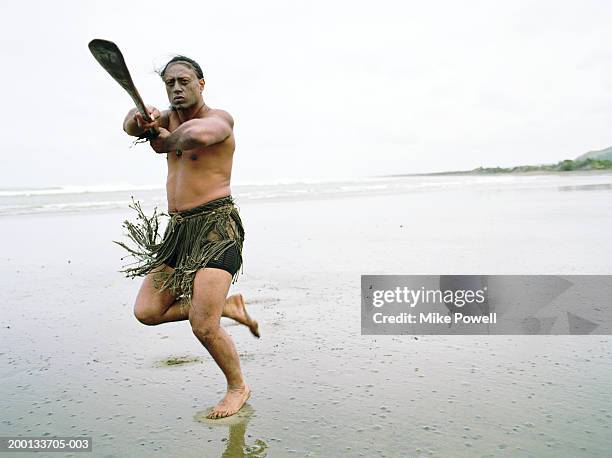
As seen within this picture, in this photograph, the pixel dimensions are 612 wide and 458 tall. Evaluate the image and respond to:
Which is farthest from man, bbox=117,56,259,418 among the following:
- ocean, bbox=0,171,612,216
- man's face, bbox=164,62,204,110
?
ocean, bbox=0,171,612,216

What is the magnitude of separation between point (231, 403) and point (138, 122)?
67.6 inches

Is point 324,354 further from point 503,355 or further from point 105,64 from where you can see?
point 105,64

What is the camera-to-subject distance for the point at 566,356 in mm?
4207

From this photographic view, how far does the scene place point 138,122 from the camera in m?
3.36

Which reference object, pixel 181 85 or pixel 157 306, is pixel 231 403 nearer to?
pixel 157 306

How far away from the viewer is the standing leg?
3.46 meters

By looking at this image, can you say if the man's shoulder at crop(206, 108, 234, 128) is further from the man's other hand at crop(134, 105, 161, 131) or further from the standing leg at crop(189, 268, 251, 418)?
the standing leg at crop(189, 268, 251, 418)

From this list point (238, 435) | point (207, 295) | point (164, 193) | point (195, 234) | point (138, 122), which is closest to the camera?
point (238, 435)

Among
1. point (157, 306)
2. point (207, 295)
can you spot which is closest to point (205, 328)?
point (207, 295)

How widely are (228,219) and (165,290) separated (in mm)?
603

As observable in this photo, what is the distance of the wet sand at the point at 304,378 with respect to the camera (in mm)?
3092

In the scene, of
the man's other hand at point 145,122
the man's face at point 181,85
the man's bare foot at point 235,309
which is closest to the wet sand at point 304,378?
the man's bare foot at point 235,309

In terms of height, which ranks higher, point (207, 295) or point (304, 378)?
point (207, 295)

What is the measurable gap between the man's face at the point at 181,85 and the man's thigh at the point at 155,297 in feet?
3.46
